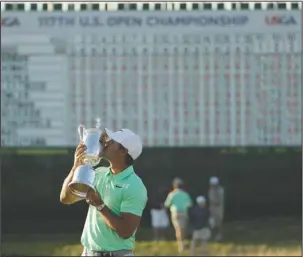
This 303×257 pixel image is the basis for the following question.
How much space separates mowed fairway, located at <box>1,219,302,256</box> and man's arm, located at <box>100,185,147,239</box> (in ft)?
40.7

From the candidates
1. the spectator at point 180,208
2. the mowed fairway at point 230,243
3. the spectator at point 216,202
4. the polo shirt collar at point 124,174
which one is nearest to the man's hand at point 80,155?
the polo shirt collar at point 124,174

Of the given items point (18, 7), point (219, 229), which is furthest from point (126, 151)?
point (18, 7)

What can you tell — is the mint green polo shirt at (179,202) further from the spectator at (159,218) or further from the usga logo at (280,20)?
the usga logo at (280,20)

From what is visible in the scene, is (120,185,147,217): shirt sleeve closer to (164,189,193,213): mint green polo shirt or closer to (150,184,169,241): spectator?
(164,189,193,213): mint green polo shirt

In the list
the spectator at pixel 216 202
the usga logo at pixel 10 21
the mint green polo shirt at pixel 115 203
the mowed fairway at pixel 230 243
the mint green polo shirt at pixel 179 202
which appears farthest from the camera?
the usga logo at pixel 10 21

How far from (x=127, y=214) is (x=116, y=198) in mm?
133

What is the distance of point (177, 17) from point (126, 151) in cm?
1750

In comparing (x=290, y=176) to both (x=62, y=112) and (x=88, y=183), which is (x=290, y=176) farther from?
(x=88, y=183)

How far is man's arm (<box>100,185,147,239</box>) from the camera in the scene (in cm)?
578

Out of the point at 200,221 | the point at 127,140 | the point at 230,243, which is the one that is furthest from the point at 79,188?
the point at 230,243

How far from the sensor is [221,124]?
2389 centimetres

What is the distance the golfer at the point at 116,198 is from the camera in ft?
19.1

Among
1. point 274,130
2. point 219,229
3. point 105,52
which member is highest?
Result: point 105,52

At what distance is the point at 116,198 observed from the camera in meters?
5.92
